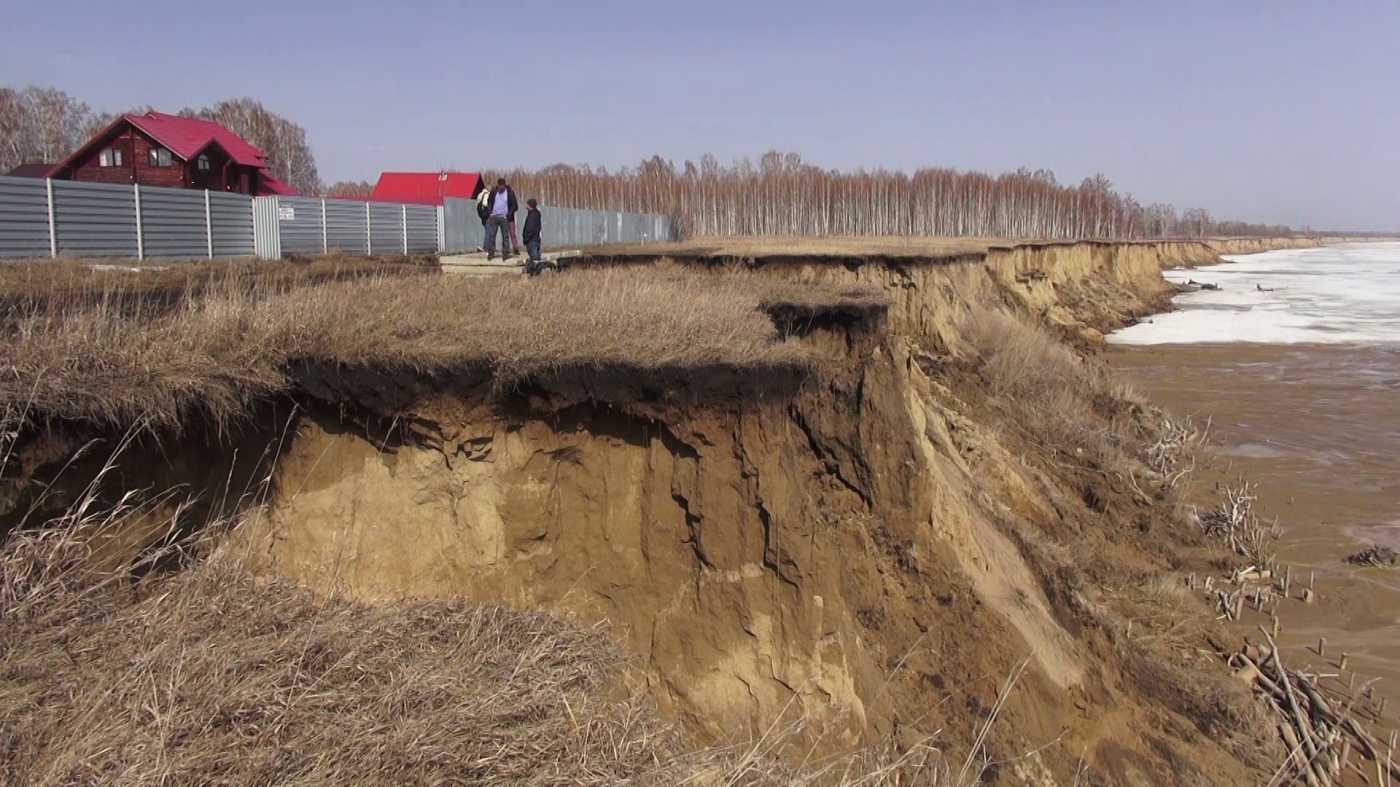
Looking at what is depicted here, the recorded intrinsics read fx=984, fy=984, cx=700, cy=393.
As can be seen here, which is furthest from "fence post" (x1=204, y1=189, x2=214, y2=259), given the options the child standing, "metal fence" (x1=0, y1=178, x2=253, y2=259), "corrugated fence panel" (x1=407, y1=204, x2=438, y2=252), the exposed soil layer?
the exposed soil layer

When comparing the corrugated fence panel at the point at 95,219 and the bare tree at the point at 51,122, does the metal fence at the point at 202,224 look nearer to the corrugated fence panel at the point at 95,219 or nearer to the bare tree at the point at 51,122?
the corrugated fence panel at the point at 95,219

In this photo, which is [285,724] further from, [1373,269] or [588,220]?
[1373,269]

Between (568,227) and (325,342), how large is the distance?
112 ft

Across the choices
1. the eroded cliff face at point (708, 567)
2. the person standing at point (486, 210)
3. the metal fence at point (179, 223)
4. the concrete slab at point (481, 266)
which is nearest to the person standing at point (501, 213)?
the person standing at point (486, 210)

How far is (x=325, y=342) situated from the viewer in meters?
6.04

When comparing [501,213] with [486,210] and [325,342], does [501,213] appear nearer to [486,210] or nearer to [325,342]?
[486,210]

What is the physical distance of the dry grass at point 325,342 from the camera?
512 centimetres

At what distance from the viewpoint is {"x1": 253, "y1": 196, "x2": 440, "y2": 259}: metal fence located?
23141 millimetres

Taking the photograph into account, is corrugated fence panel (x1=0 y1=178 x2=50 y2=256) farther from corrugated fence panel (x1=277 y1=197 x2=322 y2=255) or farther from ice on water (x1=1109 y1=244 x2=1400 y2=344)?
ice on water (x1=1109 y1=244 x2=1400 y2=344)

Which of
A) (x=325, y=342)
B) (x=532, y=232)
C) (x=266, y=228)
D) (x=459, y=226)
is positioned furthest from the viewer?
(x=459, y=226)

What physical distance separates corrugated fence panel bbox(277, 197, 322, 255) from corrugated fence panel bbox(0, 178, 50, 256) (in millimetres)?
6603

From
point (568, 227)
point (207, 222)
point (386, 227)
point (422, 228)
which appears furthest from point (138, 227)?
point (568, 227)

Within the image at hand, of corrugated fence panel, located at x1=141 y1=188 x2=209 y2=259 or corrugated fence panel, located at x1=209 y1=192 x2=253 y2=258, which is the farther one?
corrugated fence panel, located at x1=209 y1=192 x2=253 y2=258

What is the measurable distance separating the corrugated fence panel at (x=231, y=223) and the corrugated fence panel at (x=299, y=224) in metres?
0.75
